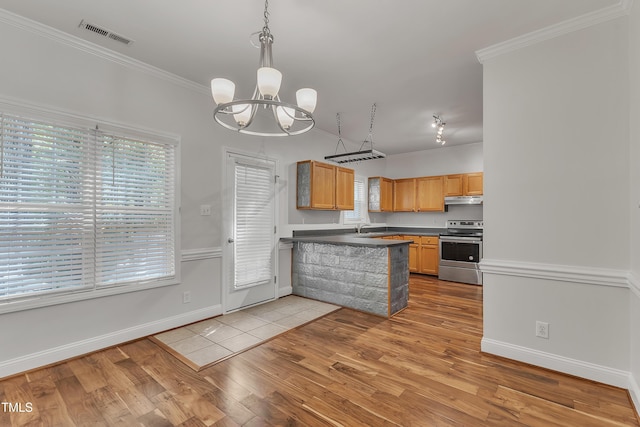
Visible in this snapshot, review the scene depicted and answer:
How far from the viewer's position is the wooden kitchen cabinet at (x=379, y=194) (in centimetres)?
676

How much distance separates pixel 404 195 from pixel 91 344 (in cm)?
623

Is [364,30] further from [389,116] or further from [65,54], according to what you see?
[65,54]

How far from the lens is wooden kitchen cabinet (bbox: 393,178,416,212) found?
272 inches

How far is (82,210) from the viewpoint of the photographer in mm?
2654

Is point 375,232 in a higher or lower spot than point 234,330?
higher

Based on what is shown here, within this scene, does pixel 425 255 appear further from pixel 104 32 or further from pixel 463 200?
pixel 104 32

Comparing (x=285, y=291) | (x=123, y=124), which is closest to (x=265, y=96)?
(x=123, y=124)

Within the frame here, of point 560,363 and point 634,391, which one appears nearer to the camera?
point 634,391

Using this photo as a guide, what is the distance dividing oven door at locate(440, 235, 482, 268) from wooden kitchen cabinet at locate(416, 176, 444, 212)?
965 mm

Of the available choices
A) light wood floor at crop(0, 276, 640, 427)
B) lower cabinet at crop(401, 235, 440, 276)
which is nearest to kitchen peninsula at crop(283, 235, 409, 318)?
light wood floor at crop(0, 276, 640, 427)

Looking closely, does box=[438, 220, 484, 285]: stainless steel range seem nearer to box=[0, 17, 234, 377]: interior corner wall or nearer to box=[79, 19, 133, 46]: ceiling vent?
box=[0, 17, 234, 377]: interior corner wall

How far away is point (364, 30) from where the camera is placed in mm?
2447

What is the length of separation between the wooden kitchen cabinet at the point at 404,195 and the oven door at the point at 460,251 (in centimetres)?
131

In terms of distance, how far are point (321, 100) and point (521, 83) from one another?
2.25 m
